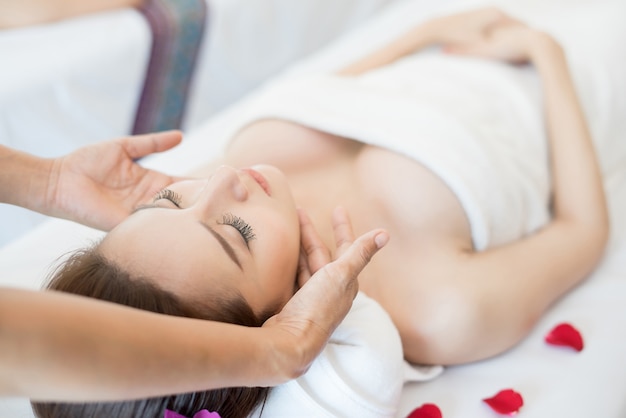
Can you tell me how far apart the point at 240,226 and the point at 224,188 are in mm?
58

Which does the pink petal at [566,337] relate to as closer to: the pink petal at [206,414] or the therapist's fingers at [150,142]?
the pink petal at [206,414]

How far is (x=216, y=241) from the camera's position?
0.86 meters

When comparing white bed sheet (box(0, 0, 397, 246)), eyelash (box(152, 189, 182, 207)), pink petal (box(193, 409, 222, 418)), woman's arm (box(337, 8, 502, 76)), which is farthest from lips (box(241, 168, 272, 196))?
white bed sheet (box(0, 0, 397, 246))

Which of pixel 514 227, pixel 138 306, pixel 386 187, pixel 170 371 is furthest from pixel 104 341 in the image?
pixel 514 227

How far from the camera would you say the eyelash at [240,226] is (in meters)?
0.90

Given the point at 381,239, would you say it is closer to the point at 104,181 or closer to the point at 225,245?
the point at 225,245

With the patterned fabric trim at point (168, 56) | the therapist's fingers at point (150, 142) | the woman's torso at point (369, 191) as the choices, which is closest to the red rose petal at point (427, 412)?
the woman's torso at point (369, 191)

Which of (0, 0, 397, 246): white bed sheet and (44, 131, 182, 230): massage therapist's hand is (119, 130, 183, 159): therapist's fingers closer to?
(44, 131, 182, 230): massage therapist's hand

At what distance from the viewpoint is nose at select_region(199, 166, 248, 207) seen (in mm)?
902

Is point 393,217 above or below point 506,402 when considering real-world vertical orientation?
above

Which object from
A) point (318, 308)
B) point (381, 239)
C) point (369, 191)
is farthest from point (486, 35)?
point (318, 308)

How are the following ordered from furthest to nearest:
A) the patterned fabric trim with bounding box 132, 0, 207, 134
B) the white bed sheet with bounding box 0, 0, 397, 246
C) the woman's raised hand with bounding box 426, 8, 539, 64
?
the patterned fabric trim with bounding box 132, 0, 207, 134 < the white bed sheet with bounding box 0, 0, 397, 246 < the woman's raised hand with bounding box 426, 8, 539, 64

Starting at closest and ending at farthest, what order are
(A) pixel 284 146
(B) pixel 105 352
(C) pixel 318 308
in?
1. (B) pixel 105 352
2. (C) pixel 318 308
3. (A) pixel 284 146

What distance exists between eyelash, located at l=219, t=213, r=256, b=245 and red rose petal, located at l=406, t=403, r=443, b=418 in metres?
0.35
